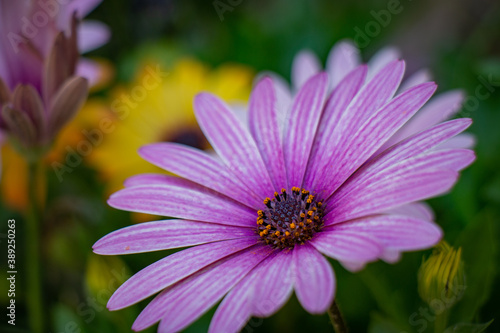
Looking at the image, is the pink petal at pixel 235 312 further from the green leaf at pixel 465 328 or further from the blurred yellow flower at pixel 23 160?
the blurred yellow flower at pixel 23 160

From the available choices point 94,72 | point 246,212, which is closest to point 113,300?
point 246,212

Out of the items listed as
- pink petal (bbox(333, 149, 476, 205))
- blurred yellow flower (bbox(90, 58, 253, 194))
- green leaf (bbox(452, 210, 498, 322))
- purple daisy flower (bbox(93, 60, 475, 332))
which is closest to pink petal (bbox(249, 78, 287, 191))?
purple daisy flower (bbox(93, 60, 475, 332))

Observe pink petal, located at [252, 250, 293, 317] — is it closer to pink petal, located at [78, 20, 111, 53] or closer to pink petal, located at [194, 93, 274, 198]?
pink petal, located at [194, 93, 274, 198]

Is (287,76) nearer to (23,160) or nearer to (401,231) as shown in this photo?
(23,160)

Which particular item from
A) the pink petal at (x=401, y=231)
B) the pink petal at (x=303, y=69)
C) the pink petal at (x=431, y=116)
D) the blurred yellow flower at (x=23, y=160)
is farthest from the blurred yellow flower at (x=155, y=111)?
the pink petal at (x=401, y=231)


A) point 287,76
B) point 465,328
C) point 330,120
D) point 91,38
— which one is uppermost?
point 91,38

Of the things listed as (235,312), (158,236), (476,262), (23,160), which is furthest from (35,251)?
(476,262)

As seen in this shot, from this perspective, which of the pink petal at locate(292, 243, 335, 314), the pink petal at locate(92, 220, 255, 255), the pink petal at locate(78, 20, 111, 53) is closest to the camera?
Result: the pink petal at locate(292, 243, 335, 314)
